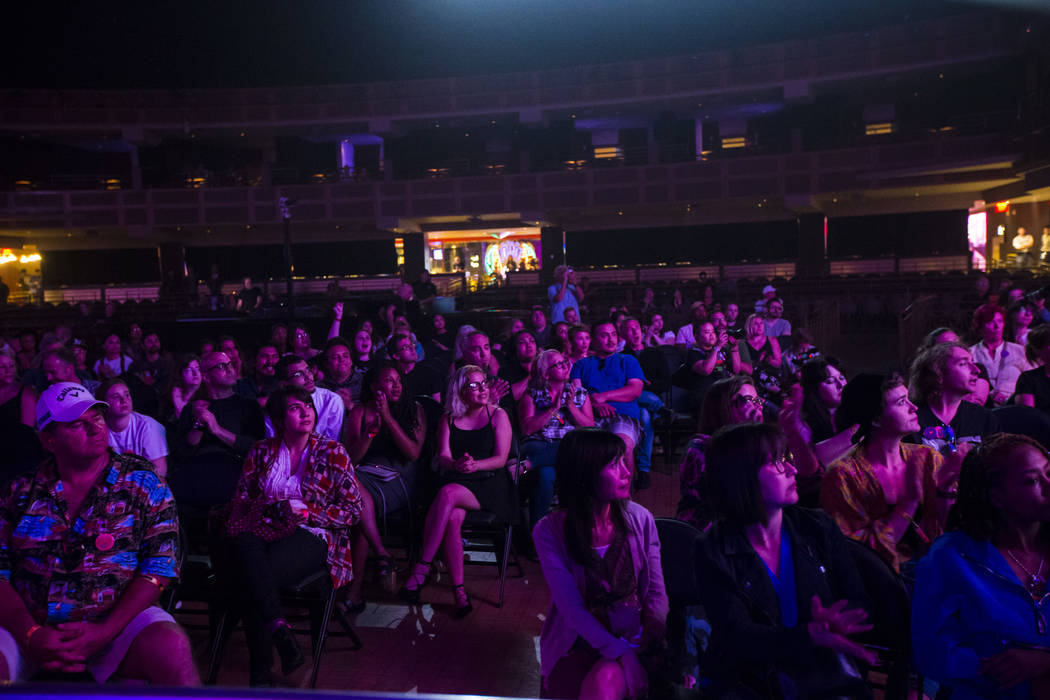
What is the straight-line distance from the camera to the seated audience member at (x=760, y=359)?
6.01 metres

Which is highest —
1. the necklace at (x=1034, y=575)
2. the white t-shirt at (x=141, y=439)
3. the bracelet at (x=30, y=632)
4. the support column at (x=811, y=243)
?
the support column at (x=811, y=243)

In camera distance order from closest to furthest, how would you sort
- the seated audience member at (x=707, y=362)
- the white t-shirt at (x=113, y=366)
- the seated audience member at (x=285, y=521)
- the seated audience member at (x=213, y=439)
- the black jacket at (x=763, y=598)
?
the black jacket at (x=763, y=598) → the seated audience member at (x=285, y=521) → the seated audience member at (x=213, y=439) → the seated audience member at (x=707, y=362) → the white t-shirt at (x=113, y=366)

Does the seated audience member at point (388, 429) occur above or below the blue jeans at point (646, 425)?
above

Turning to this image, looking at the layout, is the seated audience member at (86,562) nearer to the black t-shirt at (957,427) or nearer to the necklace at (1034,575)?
the necklace at (1034,575)

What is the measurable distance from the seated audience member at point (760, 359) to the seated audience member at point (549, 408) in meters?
1.73

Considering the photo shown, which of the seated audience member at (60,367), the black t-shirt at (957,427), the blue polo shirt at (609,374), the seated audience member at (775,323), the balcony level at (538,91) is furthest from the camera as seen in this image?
the balcony level at (538,91)

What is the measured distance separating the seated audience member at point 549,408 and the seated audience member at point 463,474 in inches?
18.9

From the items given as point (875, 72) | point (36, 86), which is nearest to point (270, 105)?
point (36, 86)

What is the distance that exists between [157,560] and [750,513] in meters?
1.95

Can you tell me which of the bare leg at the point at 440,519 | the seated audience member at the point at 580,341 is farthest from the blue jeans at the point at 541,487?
the seated audience member at the point at 580,341

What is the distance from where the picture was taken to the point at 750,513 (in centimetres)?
217

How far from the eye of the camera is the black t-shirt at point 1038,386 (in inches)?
168

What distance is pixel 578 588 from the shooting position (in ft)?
8.38

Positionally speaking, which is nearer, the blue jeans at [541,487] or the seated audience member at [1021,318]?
the blue jeans at [541,487]
